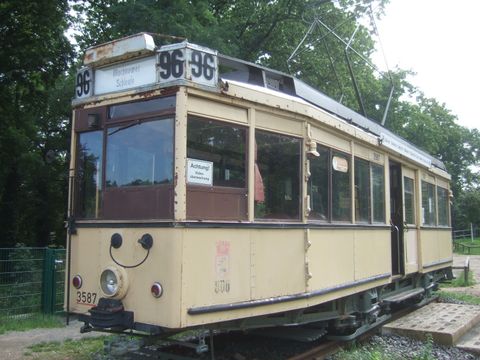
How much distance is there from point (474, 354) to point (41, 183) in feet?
51.6

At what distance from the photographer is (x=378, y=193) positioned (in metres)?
7.98

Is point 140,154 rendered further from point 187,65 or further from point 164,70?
point 187,65

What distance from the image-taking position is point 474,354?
7.25 m

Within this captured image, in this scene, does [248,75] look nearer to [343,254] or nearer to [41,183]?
[343,254]

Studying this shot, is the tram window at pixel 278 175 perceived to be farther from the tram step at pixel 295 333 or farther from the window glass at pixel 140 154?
the tram step at pixel 295 333

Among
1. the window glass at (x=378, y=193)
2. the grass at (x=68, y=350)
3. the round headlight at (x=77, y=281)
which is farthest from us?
the window glass at (x=378, y=193)

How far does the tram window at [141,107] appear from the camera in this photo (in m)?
4.86

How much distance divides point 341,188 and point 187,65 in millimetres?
2799

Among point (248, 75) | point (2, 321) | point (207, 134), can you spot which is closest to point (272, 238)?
point (207, 134)

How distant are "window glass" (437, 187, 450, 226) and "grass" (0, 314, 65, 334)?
8023 millimetres

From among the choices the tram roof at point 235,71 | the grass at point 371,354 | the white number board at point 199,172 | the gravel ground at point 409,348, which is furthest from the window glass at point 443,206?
the white number board at point 199,172

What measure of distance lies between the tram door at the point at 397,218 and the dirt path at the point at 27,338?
502 cm

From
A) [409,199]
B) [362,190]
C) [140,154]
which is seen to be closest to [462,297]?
[409,199]

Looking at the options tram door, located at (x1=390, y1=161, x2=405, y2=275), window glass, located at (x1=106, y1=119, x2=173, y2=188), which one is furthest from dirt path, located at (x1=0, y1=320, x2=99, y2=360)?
tram door, located at (x1=390, y1=161, x2=405, y2=275)
